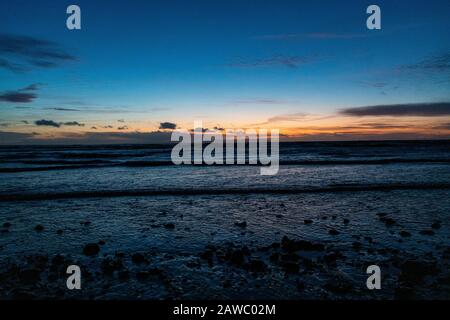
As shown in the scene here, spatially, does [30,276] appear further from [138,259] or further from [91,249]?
[138,259]

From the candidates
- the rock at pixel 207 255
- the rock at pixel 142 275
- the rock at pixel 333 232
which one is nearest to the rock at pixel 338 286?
the rock at pixel 207 255

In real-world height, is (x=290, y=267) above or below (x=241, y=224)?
below

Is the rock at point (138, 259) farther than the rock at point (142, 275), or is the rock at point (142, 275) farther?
the rock at point (138, 259)

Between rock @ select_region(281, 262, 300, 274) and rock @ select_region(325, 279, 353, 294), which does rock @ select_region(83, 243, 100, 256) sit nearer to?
rock @ select_region(281, 262, 300, 274)

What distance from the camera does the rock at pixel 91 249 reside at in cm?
902

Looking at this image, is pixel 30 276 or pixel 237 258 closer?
pixel 30 276

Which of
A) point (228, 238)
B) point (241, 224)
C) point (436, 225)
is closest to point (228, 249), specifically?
point (228, 238)

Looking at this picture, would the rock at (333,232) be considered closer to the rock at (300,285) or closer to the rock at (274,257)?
the rock at (274,257)

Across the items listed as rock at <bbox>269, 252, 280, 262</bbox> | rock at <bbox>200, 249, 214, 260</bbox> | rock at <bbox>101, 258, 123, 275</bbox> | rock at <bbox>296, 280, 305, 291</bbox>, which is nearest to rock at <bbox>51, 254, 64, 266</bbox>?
rock at <bbox>101, 258, 123, 275</bbox>

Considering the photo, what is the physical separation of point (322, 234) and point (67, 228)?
32.4 ft

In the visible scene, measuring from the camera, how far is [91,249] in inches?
360

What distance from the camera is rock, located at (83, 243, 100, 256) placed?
9.02 m

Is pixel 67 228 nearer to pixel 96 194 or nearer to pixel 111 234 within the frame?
pixel 111 234
